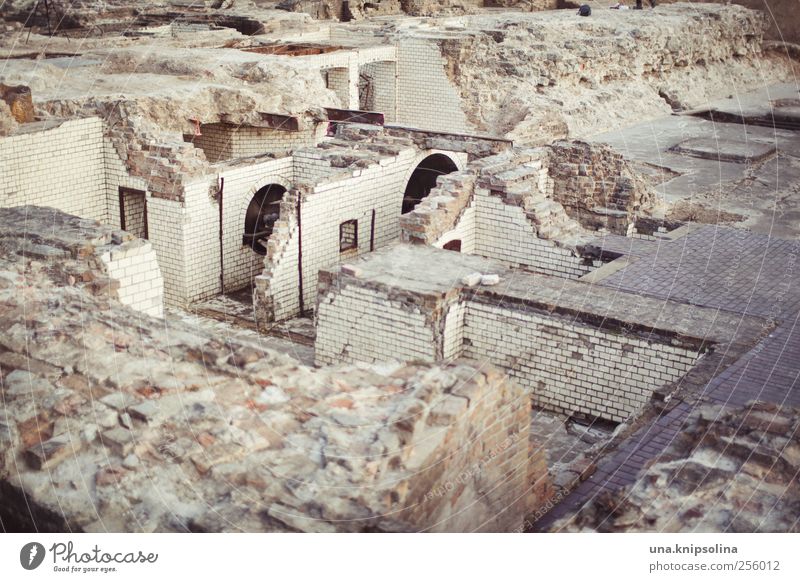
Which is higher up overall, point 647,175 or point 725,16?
point 725,16

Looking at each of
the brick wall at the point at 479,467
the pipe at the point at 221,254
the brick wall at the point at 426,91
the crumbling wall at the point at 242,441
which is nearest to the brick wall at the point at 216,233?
the pipe at the point at 221,254

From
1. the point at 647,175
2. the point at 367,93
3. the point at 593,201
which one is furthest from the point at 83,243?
the point at 367,93

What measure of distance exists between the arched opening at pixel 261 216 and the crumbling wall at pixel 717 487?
9675mm

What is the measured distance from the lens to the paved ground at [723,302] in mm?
8172

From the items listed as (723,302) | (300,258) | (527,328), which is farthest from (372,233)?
(723,302)

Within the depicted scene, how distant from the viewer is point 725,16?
116 ft

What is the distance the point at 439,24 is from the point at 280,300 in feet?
54.7

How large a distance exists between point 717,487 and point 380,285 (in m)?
5.68

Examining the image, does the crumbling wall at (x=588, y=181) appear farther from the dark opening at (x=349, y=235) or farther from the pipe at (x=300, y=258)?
the pipe at (x=300, y=258)

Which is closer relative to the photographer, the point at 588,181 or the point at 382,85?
the point at 588,181

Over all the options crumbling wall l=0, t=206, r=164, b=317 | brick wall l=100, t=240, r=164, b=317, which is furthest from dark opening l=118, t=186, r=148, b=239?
brick wall l=100, t=240, r=164, b=317

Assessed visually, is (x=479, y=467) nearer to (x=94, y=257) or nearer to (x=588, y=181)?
(x=94, y=257)

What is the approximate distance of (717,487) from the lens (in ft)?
21.9

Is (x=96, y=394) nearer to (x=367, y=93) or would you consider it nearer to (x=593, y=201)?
(x=593, y=201)
